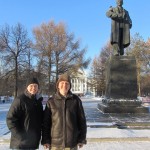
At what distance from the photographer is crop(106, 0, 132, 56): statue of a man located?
14516 millimetres

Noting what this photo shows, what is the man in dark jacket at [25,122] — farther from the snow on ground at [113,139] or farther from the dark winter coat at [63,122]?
the snow on ground at [113,139]

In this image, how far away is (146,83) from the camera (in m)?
50.2

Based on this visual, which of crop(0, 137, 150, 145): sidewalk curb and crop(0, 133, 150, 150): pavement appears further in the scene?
crop(0, 137, 150, 145): sidewalk curb

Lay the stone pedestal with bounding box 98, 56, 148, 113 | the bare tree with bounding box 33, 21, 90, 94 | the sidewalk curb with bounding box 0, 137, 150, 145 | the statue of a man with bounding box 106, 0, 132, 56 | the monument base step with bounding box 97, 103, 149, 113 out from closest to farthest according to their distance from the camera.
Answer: the sidewalk curb with bounding box 0, 137, 150, 145 → the monument base step with bounding box 97, 103, 149, 113 → the stone pedestal with bounding box 98, 56, 148, 113 → the statue of a man with bounding box 106, 0, 132, 56 → the bare tree with bounding box 33, 21, 90, 94

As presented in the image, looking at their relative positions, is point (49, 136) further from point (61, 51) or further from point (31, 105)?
point (61, 51)

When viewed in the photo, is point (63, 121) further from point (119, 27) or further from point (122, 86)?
point (119, 27)

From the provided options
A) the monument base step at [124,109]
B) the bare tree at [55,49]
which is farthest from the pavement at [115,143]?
the bare tree at [55,49]

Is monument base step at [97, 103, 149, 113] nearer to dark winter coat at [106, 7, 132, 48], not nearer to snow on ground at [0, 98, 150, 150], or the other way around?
dark winter coat at [106, 7, 132, 48]

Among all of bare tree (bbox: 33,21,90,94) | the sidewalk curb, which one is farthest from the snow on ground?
bare tree (bbox: 33,21,90,94)

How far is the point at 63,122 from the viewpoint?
Answer: 4324 mm

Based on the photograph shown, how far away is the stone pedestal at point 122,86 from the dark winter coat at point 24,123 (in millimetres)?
9800

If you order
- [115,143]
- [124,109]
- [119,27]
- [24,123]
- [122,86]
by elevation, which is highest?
[119,27]

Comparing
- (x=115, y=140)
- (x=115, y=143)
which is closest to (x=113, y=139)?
(x=115, y=140)

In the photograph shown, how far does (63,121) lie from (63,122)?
0.04ft
